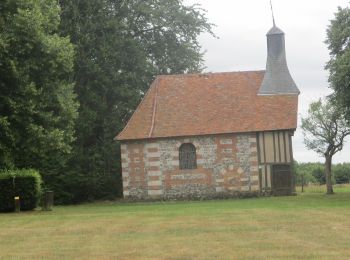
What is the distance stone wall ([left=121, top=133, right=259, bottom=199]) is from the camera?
31.0m

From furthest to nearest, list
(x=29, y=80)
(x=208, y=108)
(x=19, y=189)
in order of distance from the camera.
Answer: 1. (x=208, y=108)
2. (x=29, y=80)
3. (x=19, y=189)

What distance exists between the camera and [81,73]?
34.6 meters

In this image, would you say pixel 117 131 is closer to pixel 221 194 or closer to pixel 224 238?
pixel 221 194

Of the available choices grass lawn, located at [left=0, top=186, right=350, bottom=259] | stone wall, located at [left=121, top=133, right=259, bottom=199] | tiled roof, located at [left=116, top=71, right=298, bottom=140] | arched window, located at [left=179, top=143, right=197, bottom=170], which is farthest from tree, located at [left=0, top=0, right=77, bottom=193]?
arched window, located at [left=179, top=143, right=197, bottom=170]

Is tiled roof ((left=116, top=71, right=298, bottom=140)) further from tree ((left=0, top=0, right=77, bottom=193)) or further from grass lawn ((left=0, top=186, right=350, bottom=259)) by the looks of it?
grass lawn ((left=0, top=186, right=350, bottom=259))

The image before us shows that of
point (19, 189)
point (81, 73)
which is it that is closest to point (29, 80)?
point (19, 189)

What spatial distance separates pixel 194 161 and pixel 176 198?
219 centimetres

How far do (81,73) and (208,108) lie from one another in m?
7.83

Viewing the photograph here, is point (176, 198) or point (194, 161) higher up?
point (194, 161)

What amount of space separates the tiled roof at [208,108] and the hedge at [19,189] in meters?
9.41

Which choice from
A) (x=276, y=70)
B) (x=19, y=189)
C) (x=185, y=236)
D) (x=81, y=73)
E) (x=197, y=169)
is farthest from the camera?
(x=81, y=73)

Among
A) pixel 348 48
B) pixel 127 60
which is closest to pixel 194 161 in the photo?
pixel 127 60

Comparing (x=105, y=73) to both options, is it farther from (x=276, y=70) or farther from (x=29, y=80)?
(x=29, y=80)

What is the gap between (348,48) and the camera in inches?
1019
